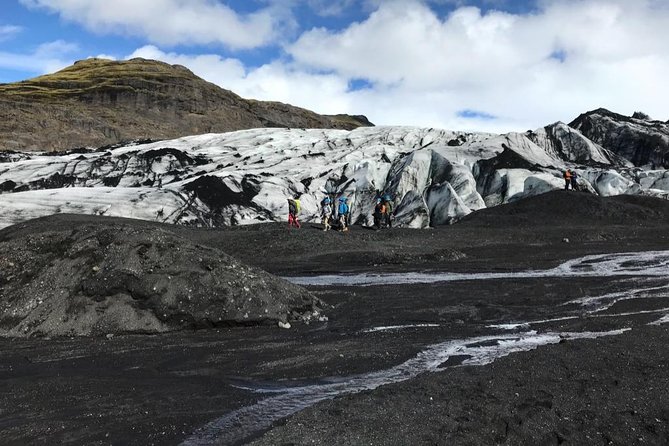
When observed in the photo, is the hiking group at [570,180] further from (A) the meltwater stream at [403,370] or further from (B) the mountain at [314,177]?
(A) the meltwater stream at [403,370]

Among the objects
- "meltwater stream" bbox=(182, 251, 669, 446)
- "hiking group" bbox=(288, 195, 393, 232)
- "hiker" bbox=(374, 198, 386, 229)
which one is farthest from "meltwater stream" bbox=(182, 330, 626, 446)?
"hiker" bbox=(374, 198, 386, 229)

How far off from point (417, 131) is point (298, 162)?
10996 millimetres

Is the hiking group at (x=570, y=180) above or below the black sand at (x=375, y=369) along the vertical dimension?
above

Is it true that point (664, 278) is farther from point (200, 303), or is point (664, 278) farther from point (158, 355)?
point (158, 355)

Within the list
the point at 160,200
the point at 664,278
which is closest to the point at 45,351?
the point at 664,278

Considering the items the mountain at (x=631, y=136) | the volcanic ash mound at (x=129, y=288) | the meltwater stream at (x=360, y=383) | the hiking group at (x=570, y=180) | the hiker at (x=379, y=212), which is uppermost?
the mountain at (x=631, y=136)

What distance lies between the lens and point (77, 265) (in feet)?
30.4

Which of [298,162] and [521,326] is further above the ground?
[298,162]

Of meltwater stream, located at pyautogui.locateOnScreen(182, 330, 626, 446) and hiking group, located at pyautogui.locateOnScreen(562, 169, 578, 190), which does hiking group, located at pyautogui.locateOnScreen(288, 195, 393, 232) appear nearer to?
hiking group, located at pyautogui.locateOnScreen(562, 169, 578, 190)

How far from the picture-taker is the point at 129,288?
8.86 meters

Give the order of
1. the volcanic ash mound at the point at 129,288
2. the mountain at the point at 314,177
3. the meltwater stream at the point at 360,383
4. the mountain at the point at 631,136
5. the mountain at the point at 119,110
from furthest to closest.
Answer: the mountain at the point at 119,110 → the mountain at the point at 631,136 → the mountain at the point at 314,177 → the volcanic ash mound at the point at 129,288 → the meltwater stream at the point at 360,383

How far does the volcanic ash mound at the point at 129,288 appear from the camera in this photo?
8562mm

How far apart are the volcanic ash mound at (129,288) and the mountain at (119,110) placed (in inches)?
2082

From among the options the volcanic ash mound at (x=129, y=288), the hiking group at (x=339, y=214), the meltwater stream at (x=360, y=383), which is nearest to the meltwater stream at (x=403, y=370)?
the meltwater stream at (x=360, y=383)
